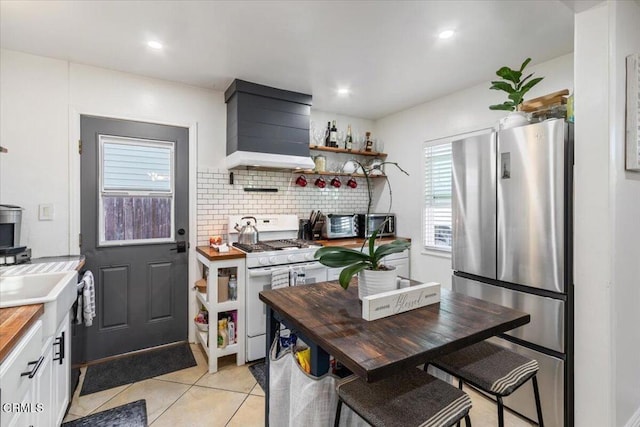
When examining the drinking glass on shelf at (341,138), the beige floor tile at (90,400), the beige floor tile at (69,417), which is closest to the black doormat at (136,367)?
the beige floor tile at (90,400)

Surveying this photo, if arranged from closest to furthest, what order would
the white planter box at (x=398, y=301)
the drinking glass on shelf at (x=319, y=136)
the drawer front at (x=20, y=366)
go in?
the drawer front at (x=20, y=366)
the white planter box at (x=398, y=301)
the drinking glass on shelf at (x=319, y=136)

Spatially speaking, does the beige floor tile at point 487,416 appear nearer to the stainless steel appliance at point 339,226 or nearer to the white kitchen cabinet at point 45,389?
the stainless steel appliance at point 339,226

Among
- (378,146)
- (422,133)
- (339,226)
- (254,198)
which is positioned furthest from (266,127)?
(422,133)

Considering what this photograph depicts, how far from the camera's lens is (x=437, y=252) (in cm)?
344

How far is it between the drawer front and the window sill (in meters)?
3.21

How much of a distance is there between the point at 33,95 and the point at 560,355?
13.4 ft

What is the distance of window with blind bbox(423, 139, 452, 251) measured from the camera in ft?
10.9

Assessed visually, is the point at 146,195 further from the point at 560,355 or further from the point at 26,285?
the point at 560,355

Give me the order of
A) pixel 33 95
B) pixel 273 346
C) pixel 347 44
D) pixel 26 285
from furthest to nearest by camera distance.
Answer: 1. pixel 33 95
2. pixel 347 44
3. pixel 26 285
4. pixel 273 346

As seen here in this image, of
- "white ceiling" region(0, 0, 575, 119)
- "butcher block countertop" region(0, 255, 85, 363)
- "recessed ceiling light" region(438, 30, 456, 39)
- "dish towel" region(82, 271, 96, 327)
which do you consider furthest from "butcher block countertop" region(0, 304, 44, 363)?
"recessed ceiling light" region(438, 30, 456, 39)

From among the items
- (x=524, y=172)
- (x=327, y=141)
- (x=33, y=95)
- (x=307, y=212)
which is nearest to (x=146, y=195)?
(x=33, y=95)

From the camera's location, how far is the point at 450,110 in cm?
328

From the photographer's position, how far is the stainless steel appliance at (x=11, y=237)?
211 cm

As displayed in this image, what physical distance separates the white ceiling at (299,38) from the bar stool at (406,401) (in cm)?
196
